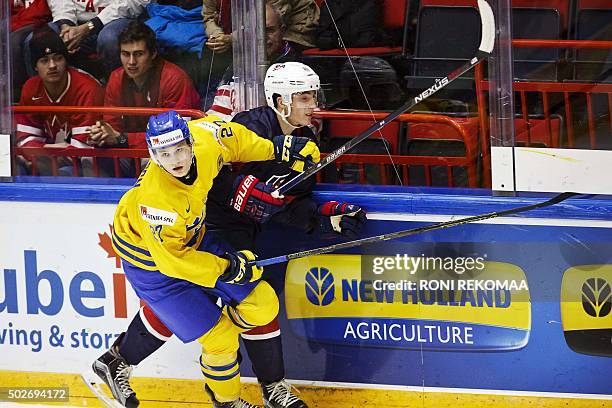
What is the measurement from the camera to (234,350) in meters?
3.55

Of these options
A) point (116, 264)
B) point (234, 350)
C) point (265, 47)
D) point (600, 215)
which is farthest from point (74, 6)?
point (600, 215)

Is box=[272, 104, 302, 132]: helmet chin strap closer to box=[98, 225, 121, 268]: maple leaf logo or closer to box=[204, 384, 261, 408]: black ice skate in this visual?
box=[98, 225, 121, 268]: maple leaf logo

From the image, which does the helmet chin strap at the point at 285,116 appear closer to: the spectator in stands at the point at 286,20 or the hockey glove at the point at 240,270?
the spectator in stands at the point at 286,20

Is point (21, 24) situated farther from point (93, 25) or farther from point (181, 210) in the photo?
point (181, 210)

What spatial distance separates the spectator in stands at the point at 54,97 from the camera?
3.68m

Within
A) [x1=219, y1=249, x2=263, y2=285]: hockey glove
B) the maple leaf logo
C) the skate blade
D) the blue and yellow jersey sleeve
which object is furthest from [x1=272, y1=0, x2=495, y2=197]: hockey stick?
the skate blade

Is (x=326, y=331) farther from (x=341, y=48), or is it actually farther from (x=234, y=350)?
(x=341, y=48)

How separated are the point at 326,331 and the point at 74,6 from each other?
4.89 ft

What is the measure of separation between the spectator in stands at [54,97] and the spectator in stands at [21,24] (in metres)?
0.03

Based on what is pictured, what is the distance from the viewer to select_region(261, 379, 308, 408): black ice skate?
3646 mm

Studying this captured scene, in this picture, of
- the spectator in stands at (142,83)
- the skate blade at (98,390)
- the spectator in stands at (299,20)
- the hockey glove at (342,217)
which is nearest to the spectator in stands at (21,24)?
the spectator in stands at (142,83)

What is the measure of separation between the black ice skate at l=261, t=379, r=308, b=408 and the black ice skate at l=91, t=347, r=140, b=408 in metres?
0.52

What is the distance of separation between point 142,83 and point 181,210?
584 mm

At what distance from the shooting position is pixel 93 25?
11.9 ft
